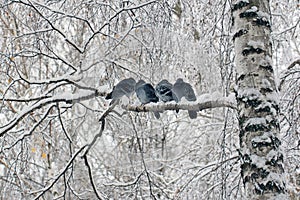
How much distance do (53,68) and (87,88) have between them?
4.01m

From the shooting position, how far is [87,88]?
271cm

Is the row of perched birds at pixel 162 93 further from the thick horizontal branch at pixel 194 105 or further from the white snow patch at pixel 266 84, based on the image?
the white snow patch at pixel 266 84

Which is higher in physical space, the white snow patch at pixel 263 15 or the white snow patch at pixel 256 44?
the white snow patch at pixel 263 15

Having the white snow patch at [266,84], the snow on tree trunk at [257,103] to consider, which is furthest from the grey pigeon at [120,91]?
the white snow patch at [266,84]

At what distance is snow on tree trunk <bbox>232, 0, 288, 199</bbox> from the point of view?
71.2 inches

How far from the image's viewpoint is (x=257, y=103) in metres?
1.88

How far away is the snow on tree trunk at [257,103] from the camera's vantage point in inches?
71.2

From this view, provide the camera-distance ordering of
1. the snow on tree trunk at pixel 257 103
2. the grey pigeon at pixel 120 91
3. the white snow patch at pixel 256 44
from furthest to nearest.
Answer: the grey pigeon at pixel 120 91 < the white snow patch at pixel 256 44 < the snow on tree trunk at pixel 257 103

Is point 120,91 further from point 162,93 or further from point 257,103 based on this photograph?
point 257,103

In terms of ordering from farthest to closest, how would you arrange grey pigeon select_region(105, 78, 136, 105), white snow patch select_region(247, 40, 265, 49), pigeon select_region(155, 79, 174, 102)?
1. grey pigeon select_region(105, 78, 136, 105)
2. pigeon select_region(155, 79, 174, 102)
3. white snow patch select_region(247, 40, 265, 49)

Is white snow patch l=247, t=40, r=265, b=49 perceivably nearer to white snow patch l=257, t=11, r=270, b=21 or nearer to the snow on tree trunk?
the snow on tree trunk

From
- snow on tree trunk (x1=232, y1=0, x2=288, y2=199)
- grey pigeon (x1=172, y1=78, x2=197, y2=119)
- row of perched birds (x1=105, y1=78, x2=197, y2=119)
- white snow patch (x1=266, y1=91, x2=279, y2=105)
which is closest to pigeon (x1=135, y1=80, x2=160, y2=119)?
row of perched birds (x1=105, y1=78, x2=197, y2=119)

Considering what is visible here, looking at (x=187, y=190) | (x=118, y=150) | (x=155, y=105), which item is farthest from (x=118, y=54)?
(x=118, y=150)

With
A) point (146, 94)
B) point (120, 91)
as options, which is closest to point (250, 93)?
point (146, 94)
